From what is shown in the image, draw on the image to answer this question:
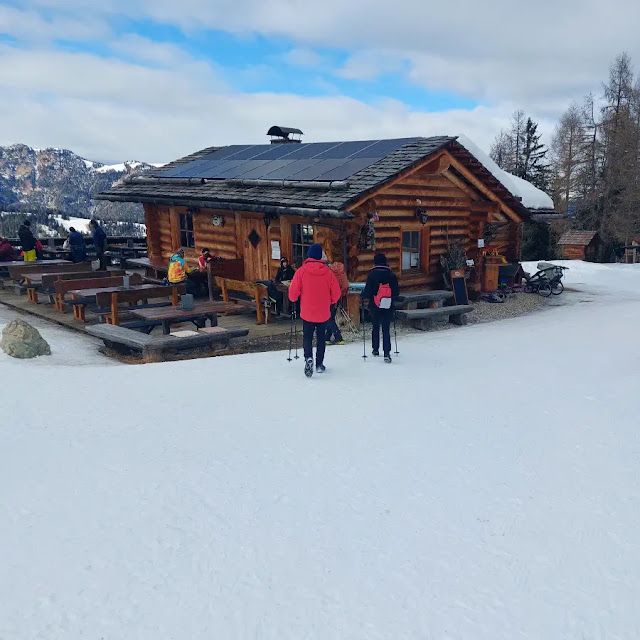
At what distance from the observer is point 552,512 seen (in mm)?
3965

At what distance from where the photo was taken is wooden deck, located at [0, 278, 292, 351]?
1031 centimetres

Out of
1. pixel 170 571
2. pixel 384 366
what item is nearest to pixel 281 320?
pixel 384 366

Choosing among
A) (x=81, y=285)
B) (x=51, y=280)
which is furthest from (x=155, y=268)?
(x=81, y=285)

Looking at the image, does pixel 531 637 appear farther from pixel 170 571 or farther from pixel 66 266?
pixel 66 266

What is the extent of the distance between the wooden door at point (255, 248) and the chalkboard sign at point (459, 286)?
185 inches

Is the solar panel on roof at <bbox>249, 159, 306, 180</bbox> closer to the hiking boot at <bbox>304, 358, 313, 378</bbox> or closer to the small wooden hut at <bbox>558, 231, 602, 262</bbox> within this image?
the hiking boot at <bbox>304, 358, 313, 378</bbox>

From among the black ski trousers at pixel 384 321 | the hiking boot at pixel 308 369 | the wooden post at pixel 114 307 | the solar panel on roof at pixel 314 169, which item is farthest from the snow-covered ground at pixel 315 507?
the solar panel on roof at pixel 314 169

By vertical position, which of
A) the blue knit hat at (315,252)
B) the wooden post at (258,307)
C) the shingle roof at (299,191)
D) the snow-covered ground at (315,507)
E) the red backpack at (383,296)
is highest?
the shingle roof at (299,191)

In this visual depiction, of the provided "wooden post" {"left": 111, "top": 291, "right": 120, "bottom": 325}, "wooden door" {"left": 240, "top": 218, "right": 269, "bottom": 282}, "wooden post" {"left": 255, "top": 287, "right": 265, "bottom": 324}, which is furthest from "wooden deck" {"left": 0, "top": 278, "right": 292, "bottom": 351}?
"wooden door" {"left": 240, "top": 218, "right": 269, "bottom": 282}

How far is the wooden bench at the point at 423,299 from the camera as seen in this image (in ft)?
40.3

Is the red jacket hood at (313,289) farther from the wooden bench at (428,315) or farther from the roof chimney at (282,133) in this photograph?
the roof chimney at (282,133)

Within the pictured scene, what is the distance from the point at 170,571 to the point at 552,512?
8.77 feet

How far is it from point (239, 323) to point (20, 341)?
5070 mm

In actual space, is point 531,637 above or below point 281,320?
below
